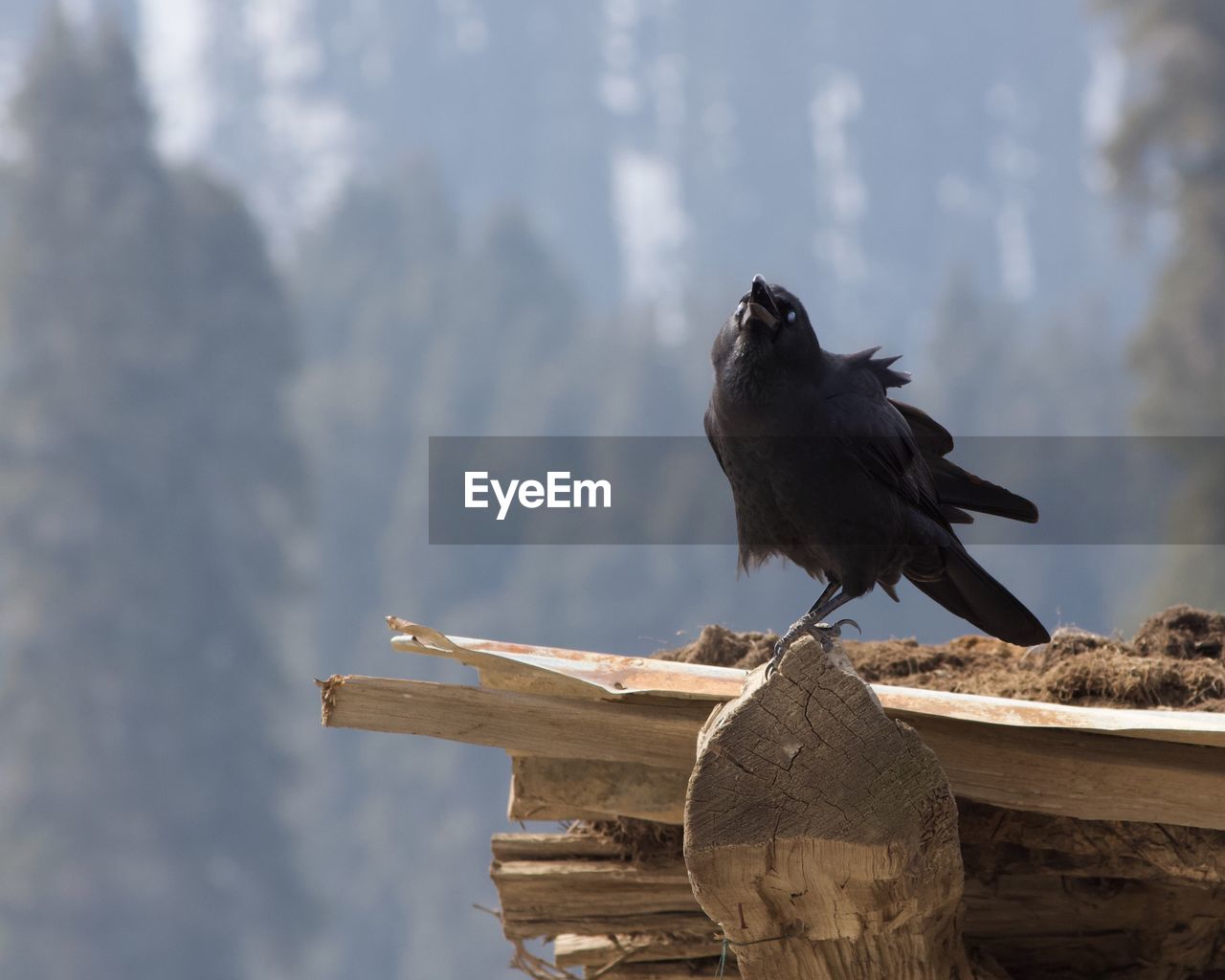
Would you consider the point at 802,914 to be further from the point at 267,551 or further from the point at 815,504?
the point at 267,551

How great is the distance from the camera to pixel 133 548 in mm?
21469

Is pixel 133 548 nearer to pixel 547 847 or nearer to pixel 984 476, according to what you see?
pixel 984 476

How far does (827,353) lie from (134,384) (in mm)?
21106

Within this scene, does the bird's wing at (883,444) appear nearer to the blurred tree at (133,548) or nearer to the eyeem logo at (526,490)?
the eyeem logo at (526,490)

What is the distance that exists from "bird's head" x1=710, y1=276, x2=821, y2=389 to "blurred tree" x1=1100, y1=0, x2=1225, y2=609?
447 inches

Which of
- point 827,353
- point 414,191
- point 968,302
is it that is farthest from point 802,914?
point 414,191

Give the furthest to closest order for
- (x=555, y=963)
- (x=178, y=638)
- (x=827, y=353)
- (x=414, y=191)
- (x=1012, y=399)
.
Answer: (x=414, y=191) → (x=1012, y=399) → (x=178, y=638) → (x=555, y=963) → (x=827, y=353)

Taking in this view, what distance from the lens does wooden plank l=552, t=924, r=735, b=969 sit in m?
3.10

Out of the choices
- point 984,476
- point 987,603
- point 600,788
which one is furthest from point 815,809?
point 984,476

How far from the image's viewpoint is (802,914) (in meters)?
2.15

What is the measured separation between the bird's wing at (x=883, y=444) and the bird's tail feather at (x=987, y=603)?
0.44ft

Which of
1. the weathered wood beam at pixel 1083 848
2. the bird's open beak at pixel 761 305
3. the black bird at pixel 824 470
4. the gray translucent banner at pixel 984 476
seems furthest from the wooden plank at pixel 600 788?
the gray translucent banner at pixel 984 476

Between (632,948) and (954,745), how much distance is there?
108 centimetres

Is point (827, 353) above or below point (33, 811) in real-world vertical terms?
above
